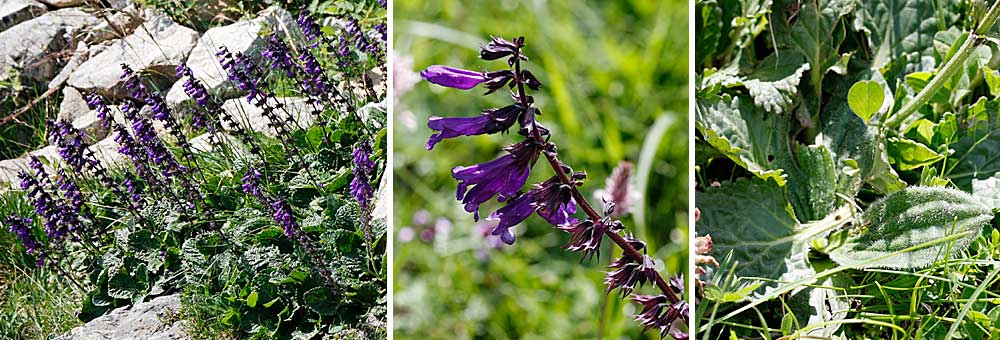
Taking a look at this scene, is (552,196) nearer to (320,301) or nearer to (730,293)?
(730,293)

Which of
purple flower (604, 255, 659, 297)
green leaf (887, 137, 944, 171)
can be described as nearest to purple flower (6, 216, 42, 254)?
purple flower (604, 255, 659, 297)

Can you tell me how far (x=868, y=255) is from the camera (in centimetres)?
124

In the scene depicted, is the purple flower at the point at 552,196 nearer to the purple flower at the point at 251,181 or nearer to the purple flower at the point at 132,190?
the purple flower at the point at 251,181

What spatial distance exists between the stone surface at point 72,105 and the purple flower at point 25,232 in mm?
213

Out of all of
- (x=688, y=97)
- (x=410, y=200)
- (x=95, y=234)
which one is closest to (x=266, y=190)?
(x=410, y=200)

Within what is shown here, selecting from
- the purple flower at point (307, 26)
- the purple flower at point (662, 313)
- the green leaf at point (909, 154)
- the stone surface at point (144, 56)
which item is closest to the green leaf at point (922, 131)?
the green leaf at point (909, 154)

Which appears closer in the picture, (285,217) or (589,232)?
(589,232)

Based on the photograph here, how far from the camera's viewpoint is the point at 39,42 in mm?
1535

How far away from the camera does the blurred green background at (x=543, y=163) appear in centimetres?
123

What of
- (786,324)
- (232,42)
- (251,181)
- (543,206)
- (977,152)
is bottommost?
(786,324)

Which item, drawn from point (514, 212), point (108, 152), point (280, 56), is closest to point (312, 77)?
point (280, 56)

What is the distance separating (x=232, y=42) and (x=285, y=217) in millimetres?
332

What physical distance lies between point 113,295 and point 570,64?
2.99 feet

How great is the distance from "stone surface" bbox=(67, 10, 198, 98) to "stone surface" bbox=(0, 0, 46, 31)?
147 millimetres
